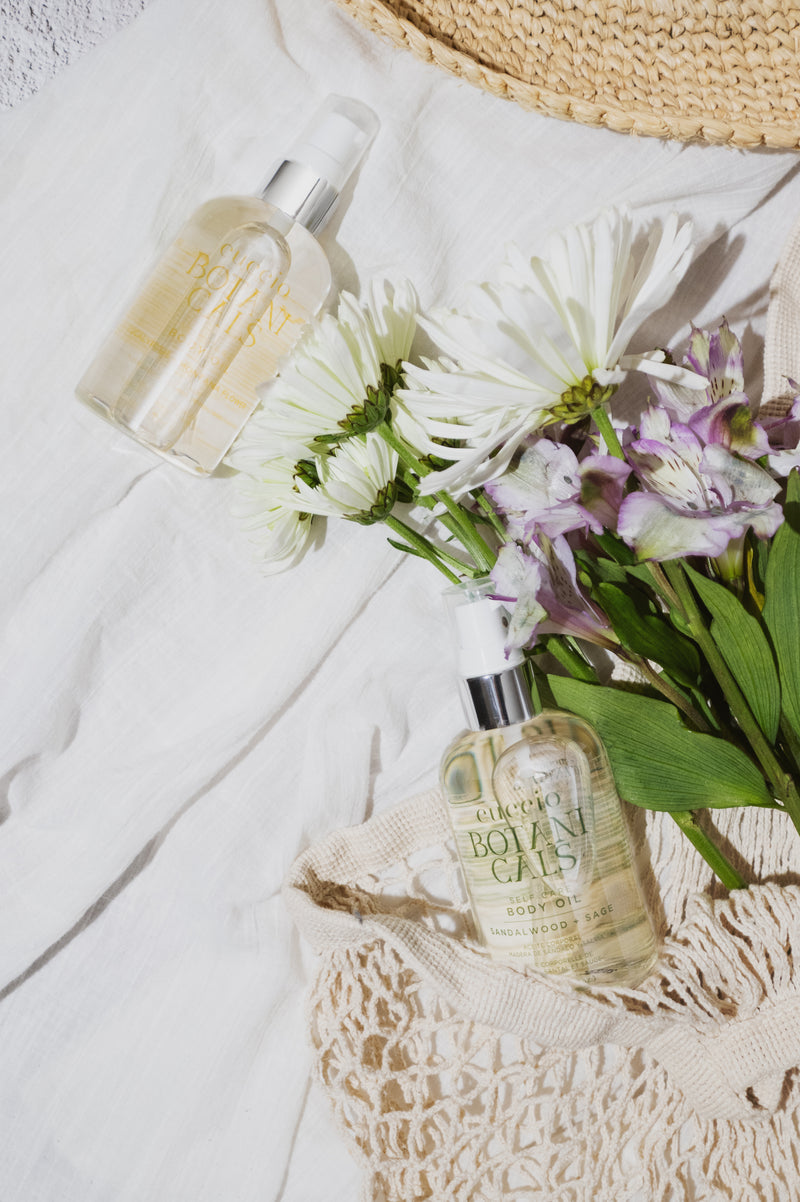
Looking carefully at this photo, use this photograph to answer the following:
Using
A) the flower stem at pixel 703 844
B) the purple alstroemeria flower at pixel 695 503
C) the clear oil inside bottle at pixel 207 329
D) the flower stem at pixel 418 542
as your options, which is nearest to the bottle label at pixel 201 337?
the clear oil inside bottle at pixel 207 329

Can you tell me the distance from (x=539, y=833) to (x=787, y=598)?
0.17 m

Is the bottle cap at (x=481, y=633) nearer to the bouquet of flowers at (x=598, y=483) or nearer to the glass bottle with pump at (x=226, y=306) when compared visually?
the bouquet of flowers at (x=598, y=483)

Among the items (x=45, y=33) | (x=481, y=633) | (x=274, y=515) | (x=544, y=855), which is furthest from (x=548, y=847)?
(x=45, y=33)

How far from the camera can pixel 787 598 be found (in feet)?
1.38

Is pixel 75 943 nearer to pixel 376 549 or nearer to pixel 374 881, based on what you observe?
pixel 374 881

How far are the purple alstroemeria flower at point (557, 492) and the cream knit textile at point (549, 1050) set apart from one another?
18cm

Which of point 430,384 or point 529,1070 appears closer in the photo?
point 430,384

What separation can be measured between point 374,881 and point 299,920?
0.17 ft

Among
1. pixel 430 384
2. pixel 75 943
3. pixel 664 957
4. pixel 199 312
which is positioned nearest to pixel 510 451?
pixel 430 384

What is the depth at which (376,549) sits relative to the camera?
54cm

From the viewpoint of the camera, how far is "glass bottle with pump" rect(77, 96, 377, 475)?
47 centimetres

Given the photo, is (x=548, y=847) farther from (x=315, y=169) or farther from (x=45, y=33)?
(x=45, y=33)

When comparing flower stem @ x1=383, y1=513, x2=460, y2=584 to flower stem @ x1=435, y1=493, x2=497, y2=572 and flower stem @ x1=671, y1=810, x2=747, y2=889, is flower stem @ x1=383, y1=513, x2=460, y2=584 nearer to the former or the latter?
flower stem @ x1=435, y1=493, x2=497, y2=572

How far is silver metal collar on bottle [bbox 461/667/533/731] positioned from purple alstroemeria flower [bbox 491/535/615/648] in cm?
3
